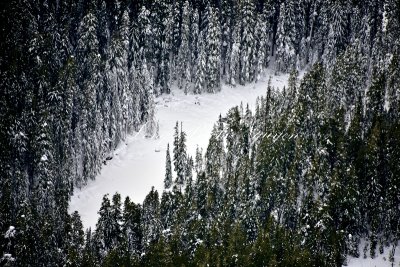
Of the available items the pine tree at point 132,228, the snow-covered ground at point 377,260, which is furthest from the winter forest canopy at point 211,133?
the snow-covered ground at point 377,260

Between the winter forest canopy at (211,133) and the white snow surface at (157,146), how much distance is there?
1.85m

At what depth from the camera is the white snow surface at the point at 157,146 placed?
61.2 metres

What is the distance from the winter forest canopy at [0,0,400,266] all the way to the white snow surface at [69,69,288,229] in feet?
6.07

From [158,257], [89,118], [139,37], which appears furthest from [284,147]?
[139,37]

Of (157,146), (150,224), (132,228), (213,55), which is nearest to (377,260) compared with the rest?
(150,224)

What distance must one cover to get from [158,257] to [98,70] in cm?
3572

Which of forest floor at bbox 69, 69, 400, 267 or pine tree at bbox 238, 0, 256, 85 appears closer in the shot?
forest floor at bbox 69, 69, 400, 267

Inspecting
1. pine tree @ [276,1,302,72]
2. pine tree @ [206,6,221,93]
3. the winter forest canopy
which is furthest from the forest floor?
pine tree @ [276,1,302,72]

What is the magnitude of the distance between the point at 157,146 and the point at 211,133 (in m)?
10.1

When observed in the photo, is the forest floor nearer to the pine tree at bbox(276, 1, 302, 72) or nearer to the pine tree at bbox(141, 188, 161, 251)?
the pine tree at bbox(276, 1, 302, 72)

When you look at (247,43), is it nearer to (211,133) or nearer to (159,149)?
(211,133)

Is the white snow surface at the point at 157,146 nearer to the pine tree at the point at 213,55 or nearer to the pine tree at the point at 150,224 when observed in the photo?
the pine tree at the point at 213,55

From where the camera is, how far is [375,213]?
47.9 meters

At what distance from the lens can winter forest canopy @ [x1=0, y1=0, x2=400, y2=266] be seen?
46.9 m
